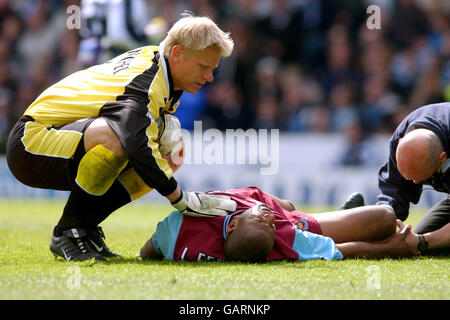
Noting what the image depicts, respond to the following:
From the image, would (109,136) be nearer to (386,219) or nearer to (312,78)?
(386,219)

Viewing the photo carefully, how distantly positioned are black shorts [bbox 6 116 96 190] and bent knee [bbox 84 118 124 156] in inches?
2.0

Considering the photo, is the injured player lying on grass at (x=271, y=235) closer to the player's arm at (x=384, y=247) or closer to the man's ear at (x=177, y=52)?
the player's arm at (x=384, y=247)

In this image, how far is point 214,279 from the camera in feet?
10.8

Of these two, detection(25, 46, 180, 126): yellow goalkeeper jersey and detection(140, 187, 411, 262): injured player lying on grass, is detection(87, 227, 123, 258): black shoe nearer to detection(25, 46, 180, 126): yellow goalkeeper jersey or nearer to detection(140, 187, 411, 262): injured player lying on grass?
detection(140, 187, 411, 262): injured player lying on grass

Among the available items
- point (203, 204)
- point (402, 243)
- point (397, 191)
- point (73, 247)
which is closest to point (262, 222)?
point (203, 204)

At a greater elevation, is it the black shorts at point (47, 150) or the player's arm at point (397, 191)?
the black shorts at point (47, 150)

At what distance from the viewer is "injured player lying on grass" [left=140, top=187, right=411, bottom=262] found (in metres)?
3.88

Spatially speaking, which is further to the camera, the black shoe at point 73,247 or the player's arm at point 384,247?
the player's arm at point 384,247

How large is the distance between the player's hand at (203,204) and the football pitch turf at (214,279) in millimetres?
299

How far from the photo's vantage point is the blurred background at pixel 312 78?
391 inches

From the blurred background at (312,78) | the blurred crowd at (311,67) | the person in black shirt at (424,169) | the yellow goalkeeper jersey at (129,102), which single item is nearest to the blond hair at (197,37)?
the yellow goalkeeper jersey at (129,102)

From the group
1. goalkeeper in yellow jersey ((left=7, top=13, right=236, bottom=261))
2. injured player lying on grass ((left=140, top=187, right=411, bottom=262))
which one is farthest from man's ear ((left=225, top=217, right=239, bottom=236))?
goalkeeper in yellow jersey ((left=7, top=13, right=236, bottom=261))

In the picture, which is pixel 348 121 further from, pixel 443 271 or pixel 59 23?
pixel 443 271

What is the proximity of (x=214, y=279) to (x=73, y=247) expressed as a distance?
1108 mm
